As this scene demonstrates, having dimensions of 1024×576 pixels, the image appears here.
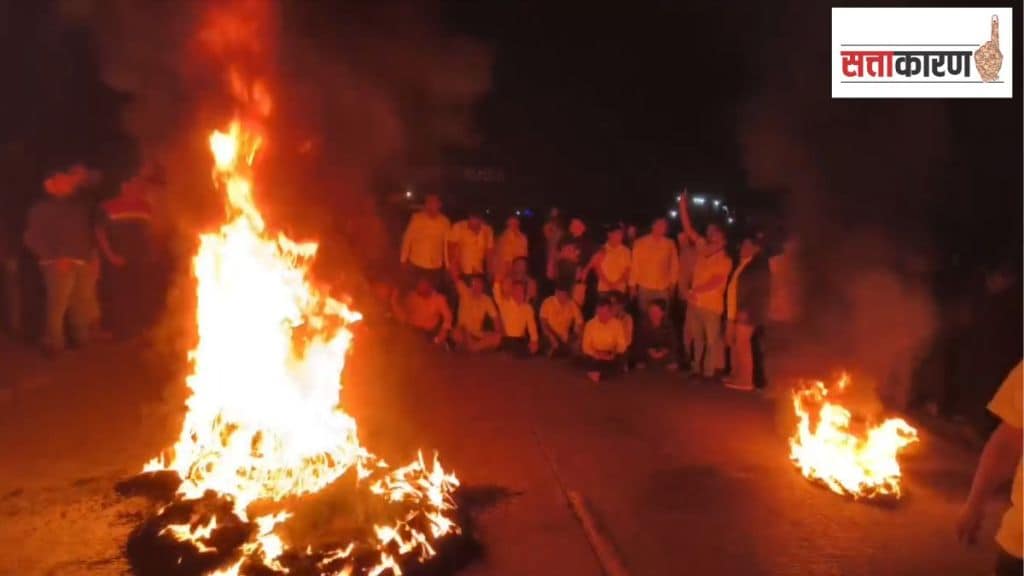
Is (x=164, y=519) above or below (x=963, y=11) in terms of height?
below

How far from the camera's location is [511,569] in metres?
4.84

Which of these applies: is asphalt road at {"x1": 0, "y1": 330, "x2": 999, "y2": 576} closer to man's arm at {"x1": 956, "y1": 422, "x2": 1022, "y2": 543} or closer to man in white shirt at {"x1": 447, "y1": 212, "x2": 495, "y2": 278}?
man in white shirt at {"x1": 447, "y1": 212, "x2": 495, "y2": 278}

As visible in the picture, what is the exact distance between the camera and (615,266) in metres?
10.2

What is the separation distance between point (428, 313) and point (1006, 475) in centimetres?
777

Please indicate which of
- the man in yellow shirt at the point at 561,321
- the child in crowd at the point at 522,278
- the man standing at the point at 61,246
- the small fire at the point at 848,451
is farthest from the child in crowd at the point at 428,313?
the small fire at the point at 848,451

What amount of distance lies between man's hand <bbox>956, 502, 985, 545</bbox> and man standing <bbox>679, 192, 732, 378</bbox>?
19.3 ft

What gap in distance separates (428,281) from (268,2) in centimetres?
384

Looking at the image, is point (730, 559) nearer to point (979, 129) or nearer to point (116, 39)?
point (979, 129)

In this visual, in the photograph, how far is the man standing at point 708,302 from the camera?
919cm

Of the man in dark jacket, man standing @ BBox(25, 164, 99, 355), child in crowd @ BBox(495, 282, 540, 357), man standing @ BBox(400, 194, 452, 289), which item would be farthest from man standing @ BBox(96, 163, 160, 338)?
the man in dark jacket

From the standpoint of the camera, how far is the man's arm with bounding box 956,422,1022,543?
122 inches

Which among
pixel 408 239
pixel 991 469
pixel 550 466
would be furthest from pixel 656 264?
pixel 991 469

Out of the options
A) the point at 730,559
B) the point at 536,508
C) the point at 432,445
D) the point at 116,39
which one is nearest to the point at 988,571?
the point at 730,559

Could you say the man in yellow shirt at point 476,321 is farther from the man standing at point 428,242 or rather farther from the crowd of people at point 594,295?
the man standing at point 428,242
